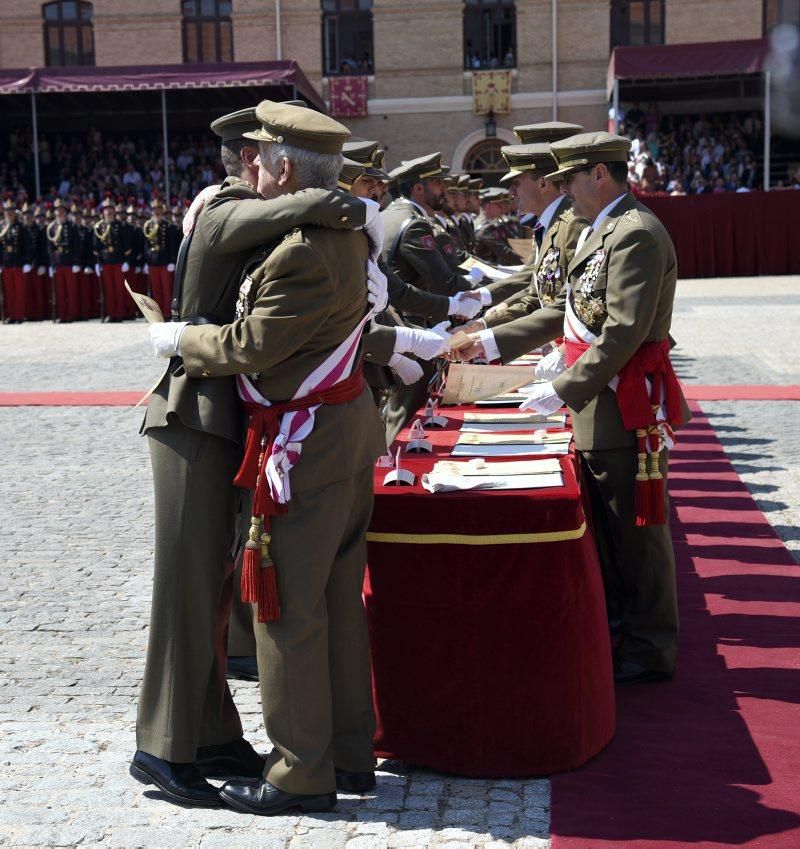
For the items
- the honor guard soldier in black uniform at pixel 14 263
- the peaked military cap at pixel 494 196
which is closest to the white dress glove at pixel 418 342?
the peaked military cap at pixel 494 196

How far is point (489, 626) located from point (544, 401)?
A: 0.98m

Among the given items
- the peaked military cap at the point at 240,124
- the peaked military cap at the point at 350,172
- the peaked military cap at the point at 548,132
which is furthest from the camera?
the peaked military cap at the point at 548,132

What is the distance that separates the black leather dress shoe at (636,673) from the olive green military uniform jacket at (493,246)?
31.0ft

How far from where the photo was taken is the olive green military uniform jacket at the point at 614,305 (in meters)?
4.13

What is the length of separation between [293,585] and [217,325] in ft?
2.36

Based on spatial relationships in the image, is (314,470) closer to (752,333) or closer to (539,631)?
(539,631)

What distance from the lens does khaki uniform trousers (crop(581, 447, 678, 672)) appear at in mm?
4383

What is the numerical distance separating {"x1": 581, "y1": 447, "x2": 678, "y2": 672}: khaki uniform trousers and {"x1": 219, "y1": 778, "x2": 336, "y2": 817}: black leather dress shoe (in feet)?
4.81

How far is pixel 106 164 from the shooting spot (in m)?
31.1

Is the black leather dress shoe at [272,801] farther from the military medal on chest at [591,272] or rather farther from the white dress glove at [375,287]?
the military medal on chest at [591,272]

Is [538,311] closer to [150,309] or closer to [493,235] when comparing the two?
[150,309]

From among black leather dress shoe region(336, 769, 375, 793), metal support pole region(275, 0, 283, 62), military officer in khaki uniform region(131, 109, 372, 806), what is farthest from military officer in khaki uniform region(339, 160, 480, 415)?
metal support pole region(275, 0, 283, 62)

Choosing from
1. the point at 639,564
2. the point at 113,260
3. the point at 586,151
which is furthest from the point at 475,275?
the point at 113,260

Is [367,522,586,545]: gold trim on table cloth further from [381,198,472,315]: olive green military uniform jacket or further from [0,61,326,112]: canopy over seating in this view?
[0,61,326,112]: canopy over seating
